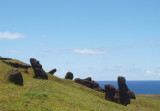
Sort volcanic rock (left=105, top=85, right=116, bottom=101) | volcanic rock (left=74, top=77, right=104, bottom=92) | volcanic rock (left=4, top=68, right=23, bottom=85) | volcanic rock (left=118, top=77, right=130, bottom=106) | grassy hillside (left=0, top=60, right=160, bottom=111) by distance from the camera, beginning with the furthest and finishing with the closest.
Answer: volcanic rock (left=74, top=77, right=104, bottom=92), volcanic rock (left=105, top=85, right=116, bottom=101), volcanic rock (left=118, top=77, right=130, bottom=106), volcanic rock (left=4, top=68, right=23, bottom=85), grassy hillside (left=0, top=60, right=160, bottom=111)

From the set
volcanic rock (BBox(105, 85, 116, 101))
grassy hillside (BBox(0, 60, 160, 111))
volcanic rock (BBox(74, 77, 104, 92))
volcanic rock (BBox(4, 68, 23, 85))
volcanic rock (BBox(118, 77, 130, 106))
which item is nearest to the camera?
grassy hillside (BBox(0, 60, 160, 111))

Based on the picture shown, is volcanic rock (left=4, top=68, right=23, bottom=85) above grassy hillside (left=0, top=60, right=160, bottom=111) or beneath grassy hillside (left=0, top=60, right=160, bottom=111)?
above

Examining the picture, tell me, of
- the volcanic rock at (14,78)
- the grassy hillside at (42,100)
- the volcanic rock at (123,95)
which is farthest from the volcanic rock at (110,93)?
the volcanic rock at (14,78)

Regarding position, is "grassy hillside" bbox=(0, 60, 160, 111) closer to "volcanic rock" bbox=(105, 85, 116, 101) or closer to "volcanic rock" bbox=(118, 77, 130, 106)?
"volcanic rock" bbox=(118, 77, 130, 106)

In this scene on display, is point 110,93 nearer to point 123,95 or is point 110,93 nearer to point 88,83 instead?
point 123,95

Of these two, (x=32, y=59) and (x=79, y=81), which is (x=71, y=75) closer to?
(x=79, y=81)

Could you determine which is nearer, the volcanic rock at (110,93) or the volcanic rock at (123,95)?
the volcanic rock at (123,95)

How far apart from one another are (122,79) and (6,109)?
47494mm

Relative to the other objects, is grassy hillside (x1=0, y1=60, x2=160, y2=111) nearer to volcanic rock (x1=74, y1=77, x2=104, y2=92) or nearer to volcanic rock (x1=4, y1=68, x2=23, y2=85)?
volcanic rock (x1=4, y1=68, x2=23, y2=85)

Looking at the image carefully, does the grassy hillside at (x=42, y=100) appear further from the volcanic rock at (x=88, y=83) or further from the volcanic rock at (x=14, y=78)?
the volcanic rock at (x=88, y=83)

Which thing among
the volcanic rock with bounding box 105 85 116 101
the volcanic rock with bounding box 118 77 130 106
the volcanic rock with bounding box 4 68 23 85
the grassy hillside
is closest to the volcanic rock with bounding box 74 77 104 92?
the volcanic rock with bounding box 105 85 116 101

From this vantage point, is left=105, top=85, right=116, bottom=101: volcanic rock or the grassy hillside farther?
left=105, top=85, right=116, bottom=101: volcanic rock

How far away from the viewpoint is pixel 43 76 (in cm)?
6072

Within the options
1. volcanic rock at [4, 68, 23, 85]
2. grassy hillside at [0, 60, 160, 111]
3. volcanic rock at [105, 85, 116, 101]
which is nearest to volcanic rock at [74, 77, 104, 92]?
volcanic rock at [105, 85, 116, 101]
